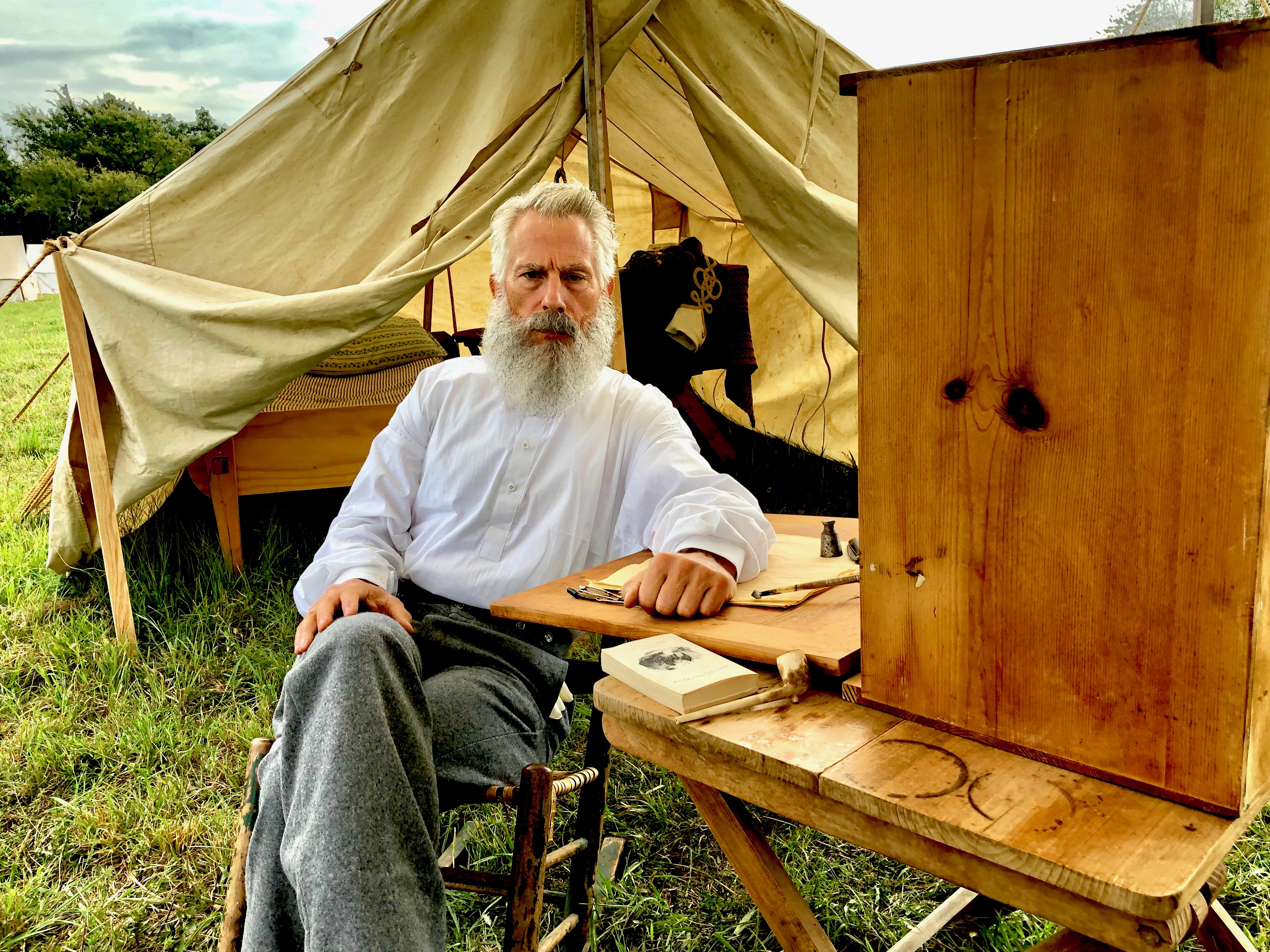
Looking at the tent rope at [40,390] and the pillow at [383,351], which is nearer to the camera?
the tent rope at [40,390]

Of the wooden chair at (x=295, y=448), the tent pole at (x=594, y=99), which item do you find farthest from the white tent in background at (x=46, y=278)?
the tent pole at (x=594, y=99)

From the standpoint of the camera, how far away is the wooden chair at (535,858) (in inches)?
60.2

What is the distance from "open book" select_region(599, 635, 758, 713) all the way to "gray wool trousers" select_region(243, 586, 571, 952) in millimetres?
383

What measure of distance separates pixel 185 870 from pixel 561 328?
156 centimetres

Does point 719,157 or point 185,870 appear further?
point 719,157

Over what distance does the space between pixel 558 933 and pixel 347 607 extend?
0.74 meters

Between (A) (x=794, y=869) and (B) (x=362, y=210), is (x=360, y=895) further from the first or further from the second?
(B) (x=362, y=210)

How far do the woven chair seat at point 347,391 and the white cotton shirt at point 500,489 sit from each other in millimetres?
1532

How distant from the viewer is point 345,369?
418 centimetres

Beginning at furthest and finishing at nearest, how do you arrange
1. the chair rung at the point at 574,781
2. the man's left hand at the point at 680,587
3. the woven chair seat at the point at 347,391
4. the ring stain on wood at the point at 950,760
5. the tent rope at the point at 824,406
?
the tent rope at the point at 824,406 → the woven chair seat at the point at 347,391 → the chair rung at the point at 574,781 → the man's left hand at the point at 680,587 → the ring stain on wood at the point at 950,760

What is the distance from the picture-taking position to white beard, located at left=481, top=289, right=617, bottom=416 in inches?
89.4

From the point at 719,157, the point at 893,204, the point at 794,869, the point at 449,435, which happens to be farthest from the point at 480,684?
the point at 719,157

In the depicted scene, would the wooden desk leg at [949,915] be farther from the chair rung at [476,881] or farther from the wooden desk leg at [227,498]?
the wooden desk leg at [227,498]

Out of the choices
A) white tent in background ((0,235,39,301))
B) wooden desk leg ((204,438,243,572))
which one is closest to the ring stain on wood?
wooden desk leg ((204,438,243,572))
